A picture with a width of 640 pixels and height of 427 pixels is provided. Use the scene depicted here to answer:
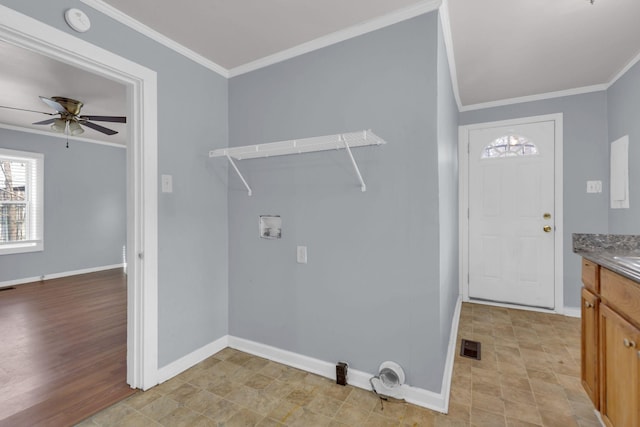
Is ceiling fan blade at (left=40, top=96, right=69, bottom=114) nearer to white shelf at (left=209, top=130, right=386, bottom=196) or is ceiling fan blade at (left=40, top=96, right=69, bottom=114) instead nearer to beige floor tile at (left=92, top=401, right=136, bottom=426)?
white shelf at (left=209, top=130, right=386, bottom=196)

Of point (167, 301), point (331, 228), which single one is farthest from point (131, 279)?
point (331, 228)

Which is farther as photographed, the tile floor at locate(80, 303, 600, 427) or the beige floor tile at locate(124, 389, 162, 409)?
the beige floor tile at locate(124, 389, 162, 409)

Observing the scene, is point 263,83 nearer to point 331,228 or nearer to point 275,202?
point 275,202

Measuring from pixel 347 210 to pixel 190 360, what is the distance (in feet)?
5.40

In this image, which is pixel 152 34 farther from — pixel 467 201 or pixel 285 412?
pixel 467 201

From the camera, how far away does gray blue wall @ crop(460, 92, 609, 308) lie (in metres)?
3.10

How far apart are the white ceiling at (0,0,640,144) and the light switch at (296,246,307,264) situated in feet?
4.84

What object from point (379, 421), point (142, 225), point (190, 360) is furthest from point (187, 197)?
point (379, 421)

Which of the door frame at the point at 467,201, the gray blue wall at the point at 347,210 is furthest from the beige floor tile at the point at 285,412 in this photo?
the door frame at the point at 467,201

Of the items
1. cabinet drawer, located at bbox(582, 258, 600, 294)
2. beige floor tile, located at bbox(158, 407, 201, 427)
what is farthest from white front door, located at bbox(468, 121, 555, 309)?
beige floor tile, located at bbox(158, 407, 201, 427)

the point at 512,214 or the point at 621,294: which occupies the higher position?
the point at 512,214

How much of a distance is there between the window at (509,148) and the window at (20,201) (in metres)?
6.76

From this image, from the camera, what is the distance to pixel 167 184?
214 cm

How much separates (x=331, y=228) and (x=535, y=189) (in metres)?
2.69
